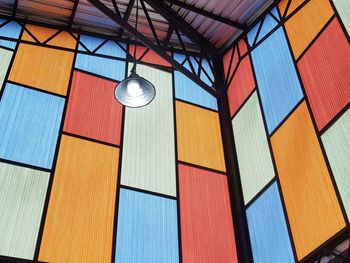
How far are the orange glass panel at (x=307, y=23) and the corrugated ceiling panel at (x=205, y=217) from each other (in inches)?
119

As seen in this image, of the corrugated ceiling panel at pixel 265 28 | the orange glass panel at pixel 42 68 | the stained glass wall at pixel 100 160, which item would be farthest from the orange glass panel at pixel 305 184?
the orange glass panel at pixel 42 68

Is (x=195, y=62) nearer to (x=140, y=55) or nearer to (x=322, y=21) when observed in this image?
(x=140, y=55)

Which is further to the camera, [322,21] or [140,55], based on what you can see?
[140,55]

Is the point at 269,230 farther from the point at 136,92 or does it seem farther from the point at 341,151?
the point at 136,92

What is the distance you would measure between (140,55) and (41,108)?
3006 mm

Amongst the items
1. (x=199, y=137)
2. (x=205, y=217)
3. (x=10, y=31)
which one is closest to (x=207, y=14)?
(x=199, y=137)

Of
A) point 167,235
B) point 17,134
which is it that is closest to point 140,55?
point 17,134

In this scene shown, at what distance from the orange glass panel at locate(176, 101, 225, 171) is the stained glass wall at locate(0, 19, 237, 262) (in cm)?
3

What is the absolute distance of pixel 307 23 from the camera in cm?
919

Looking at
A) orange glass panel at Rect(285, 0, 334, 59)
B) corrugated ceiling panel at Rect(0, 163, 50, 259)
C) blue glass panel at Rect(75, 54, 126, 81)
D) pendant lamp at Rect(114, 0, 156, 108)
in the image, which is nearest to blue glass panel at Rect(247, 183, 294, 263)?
orange glass panel at Rect(285, 0, 334, 59)

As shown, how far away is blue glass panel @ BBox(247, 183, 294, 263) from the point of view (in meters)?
7.93

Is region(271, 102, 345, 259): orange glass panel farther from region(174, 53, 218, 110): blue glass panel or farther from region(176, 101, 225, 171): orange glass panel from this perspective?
region(174, 53, 218, 110): blue glass panel

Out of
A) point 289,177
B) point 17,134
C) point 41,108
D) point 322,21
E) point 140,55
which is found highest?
point 140,55

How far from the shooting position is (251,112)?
32.8 feet
